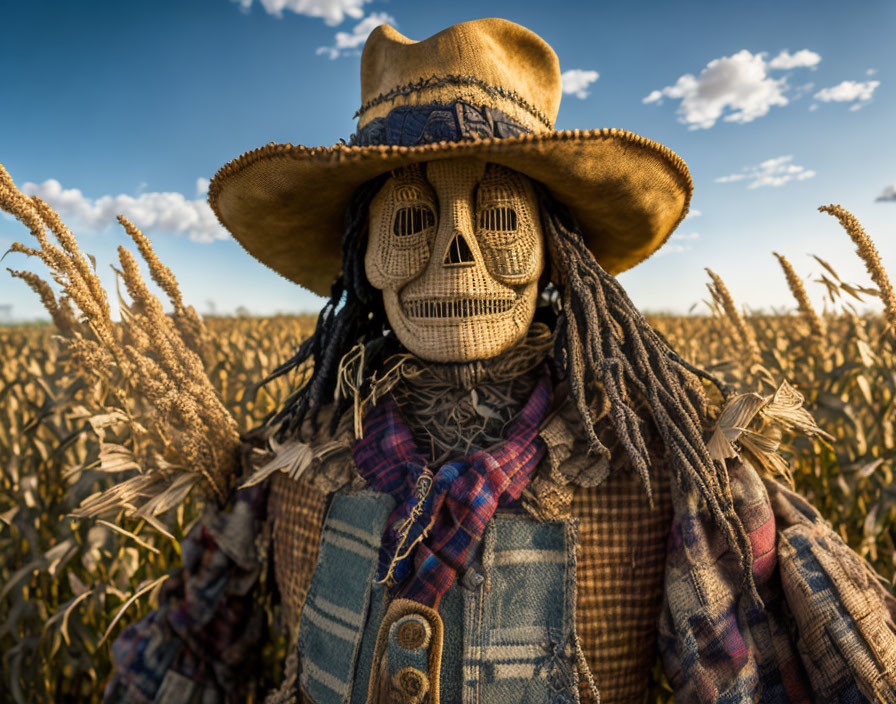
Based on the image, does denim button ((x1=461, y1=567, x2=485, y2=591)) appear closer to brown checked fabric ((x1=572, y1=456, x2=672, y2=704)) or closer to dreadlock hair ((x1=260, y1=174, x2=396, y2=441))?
brown checked fabric ((x1=572, y1=456, x2=672, y2=704))

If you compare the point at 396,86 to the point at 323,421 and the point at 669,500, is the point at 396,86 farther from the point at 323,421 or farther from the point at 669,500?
the point at 669,500

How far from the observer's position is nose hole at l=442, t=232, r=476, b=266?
1.43 m

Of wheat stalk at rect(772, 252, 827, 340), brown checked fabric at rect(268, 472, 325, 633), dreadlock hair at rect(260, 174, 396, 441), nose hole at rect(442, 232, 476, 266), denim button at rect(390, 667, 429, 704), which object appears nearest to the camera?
denim button at rect(390, 667, 429, 704)

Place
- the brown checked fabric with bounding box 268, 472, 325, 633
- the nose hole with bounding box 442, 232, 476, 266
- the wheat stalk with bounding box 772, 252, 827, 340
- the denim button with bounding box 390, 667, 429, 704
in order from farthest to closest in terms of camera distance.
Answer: the wheat stalk with bounding box 772, 252, 827, 340 → the brown checked fabric with bounding box 268, 472, 325, 633 → the nose hole with bounding box 442, 232, 476, 266 → the denim button with bounding box 390, 667, 429, 704

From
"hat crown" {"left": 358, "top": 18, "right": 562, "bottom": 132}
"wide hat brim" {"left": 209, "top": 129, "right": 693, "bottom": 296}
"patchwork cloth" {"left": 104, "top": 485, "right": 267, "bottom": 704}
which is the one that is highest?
"hat crown" {"left": 358, "top": 18, "right": 562, "bottom": 132}

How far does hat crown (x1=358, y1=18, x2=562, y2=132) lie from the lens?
1489mm

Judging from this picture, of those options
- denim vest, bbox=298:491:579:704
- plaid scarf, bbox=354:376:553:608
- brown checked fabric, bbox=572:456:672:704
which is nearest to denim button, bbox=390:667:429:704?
denim vest, bbox=298:491:579:704

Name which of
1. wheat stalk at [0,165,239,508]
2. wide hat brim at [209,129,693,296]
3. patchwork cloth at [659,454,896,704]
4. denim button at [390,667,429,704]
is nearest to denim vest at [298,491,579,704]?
denim button at [390,667,429,704]

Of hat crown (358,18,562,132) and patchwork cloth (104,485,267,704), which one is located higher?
hat crown (358,18,562,132)

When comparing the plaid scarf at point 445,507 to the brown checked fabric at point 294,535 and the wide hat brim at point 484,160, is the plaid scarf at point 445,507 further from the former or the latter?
the wide hat brim at point 484,160

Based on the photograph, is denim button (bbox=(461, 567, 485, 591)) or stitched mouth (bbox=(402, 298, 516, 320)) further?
stitched mouth (bbox=(402, 298, 516, 320))

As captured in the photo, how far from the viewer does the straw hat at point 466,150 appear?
1.38 meters

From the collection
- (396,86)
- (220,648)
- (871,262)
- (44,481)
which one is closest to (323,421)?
(220,648)

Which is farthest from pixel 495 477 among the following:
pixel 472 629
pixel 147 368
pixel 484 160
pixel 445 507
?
pixel 147 368
